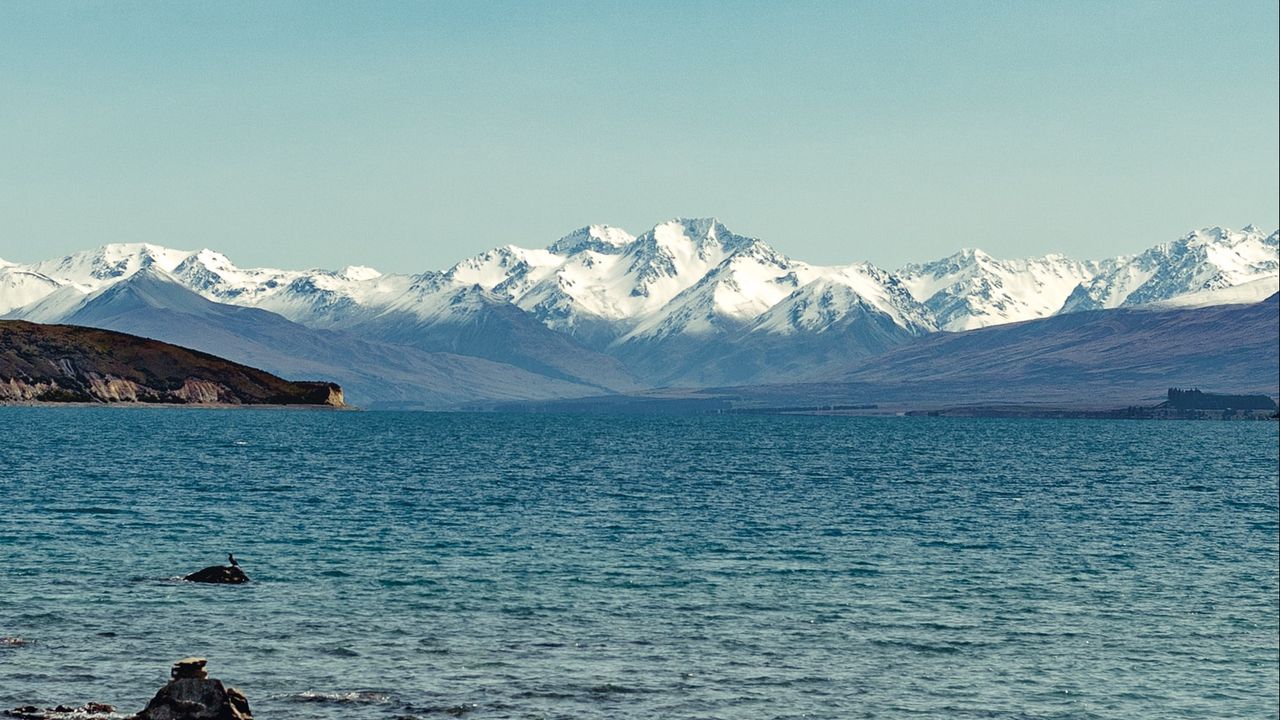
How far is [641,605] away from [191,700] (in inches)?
1091

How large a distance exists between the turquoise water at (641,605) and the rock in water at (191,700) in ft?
13.9

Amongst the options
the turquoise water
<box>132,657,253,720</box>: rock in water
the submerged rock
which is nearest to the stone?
<box>132,657,253,720</box>: rock in water

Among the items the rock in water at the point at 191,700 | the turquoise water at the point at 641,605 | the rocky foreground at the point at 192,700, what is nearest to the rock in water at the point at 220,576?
the turquoise water at the point at 641,605

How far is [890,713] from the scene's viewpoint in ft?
160

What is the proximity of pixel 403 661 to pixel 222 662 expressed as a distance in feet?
20.0

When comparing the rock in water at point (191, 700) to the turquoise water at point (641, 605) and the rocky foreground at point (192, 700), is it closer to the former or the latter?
the rocky foreground at point (192, 700)

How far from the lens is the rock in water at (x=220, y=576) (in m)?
70.1

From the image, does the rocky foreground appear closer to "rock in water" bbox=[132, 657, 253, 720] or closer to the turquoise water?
"rock in water" bbox=[132, 657, 253, 720]

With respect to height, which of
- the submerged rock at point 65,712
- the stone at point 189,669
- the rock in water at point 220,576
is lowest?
the submerged rock at point 65,712

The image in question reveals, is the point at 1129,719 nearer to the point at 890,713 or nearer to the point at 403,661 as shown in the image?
the point at 890,713

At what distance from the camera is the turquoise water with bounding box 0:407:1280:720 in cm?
5078

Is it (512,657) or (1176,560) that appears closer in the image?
(512,657)

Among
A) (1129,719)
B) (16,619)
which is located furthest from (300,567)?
(1129,719)

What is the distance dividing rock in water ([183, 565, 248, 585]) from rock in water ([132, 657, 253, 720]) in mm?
28034
